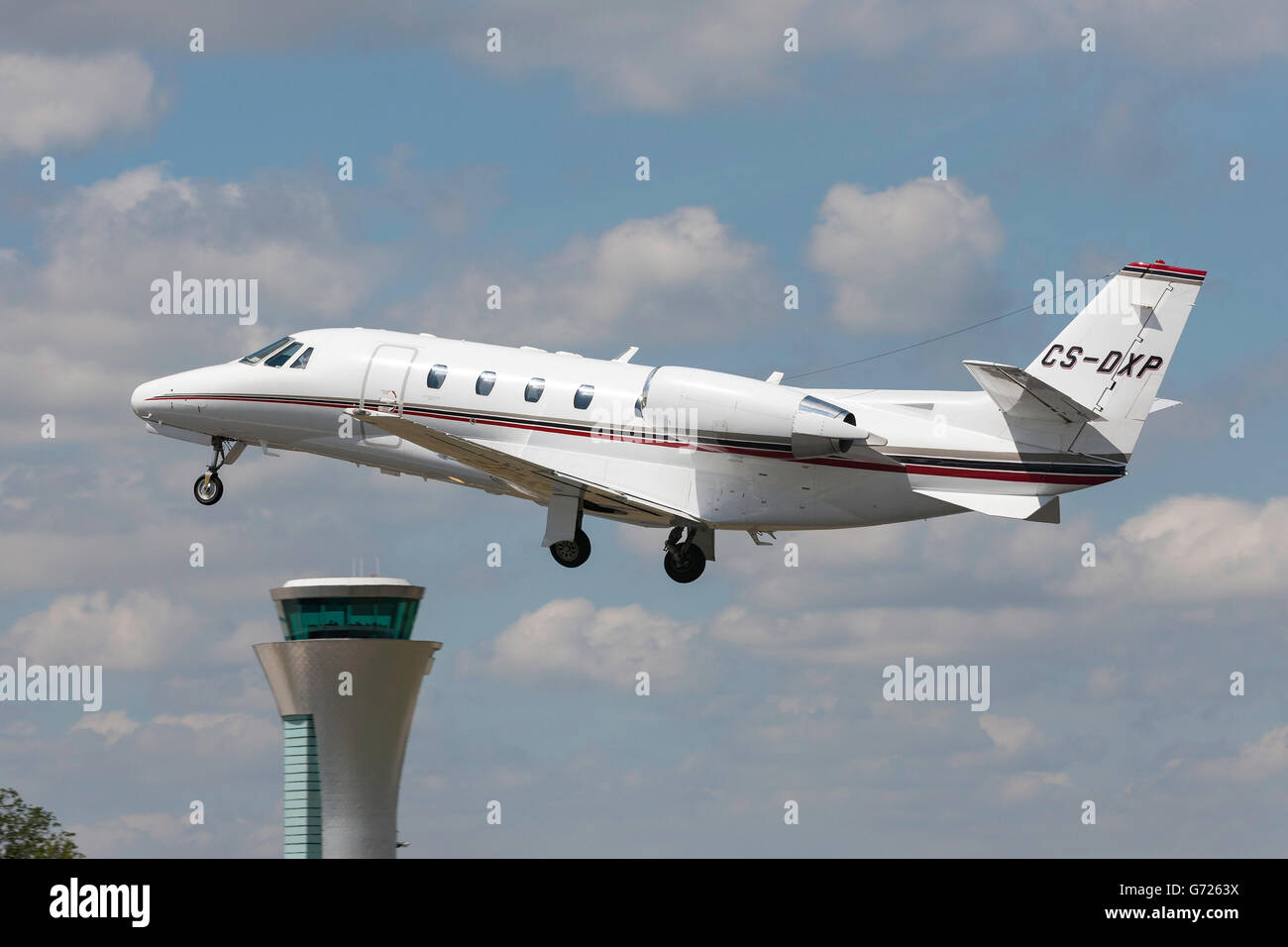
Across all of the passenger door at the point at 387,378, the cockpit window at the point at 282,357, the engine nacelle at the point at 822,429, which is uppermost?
the cockpit window at the point at 282,357

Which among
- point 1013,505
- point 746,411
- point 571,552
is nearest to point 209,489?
point 571,552

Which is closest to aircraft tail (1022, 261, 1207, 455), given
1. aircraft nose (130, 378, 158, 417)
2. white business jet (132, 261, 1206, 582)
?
white business jet (132, 261, 1206, 582)

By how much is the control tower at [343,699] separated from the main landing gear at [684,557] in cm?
1940

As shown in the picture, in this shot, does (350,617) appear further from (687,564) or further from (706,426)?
(706,426)

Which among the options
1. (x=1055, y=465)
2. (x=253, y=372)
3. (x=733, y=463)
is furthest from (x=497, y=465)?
(x=1055, y=465)

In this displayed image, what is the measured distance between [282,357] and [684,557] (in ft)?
28.6

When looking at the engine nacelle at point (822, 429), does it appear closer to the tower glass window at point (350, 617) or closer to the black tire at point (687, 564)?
the black tire at point (687, 564)

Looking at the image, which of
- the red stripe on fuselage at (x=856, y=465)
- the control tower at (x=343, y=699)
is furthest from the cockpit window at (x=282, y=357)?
the control tower at (x=343, y=699)

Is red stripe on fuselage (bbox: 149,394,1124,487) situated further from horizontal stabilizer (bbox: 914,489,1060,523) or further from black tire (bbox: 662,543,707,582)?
black tire (bbox: 662,543,707,582)

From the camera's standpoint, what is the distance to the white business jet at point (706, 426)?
2889 cm

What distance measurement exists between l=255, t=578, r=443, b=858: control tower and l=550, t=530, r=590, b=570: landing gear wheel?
18.6m

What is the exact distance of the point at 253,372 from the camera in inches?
1347

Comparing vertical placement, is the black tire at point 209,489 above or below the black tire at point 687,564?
above
